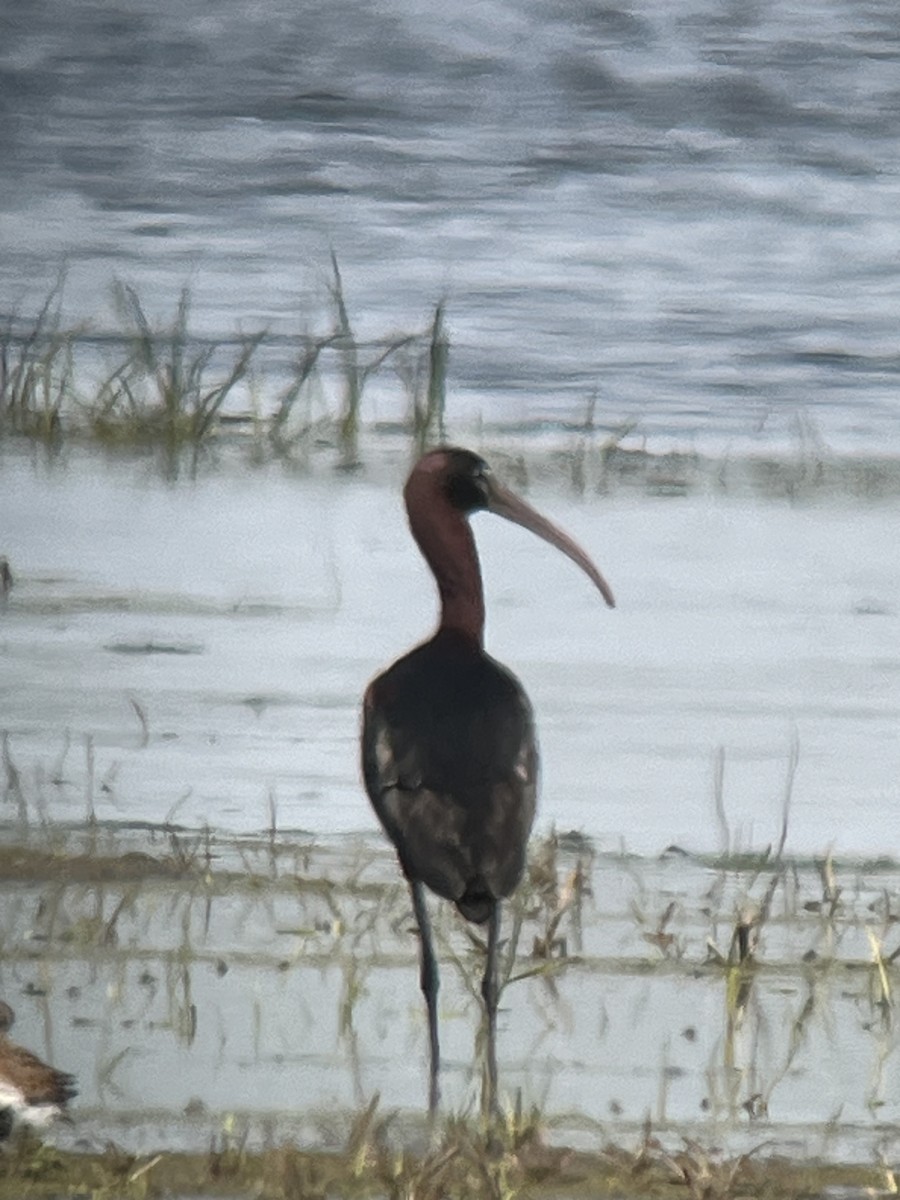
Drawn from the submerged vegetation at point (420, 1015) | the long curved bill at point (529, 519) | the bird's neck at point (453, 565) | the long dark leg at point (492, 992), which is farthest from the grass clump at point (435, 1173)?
the long curved bill at point (529, 519)

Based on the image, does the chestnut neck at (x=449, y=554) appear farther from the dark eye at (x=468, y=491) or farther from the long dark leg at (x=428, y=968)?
the long dark leg at (x=428, y=968)

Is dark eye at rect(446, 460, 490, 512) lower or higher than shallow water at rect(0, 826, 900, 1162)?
higher

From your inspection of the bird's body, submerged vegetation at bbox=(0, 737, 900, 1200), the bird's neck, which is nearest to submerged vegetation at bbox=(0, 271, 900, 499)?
the bird's neck

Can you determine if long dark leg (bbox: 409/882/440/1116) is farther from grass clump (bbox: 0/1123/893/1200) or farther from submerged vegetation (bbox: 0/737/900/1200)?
grass clump (bbox: 0/1123/893/1200)

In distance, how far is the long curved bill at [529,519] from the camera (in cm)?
349

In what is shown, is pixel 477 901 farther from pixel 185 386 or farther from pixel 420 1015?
pixel 185 386

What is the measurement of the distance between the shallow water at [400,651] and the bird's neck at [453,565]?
3cm

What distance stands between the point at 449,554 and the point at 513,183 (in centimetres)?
51

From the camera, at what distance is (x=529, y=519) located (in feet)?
11.5

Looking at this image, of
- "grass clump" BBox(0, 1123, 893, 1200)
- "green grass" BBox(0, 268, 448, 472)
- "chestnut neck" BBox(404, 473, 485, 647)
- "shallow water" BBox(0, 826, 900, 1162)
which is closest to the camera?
"grass clump" BBox(0, 1123, 893, 1200)

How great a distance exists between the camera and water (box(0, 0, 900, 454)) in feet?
11.5

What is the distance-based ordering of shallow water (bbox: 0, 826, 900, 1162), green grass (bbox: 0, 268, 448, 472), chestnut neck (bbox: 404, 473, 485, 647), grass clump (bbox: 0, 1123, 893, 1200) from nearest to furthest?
grass clump (bbox: 0, 1123, 893, 1200), shallow water (bbox: 0, 826, 900, 1162), chestnut neck (bbox: 404, 473, 485, 647), green grass (bbox: 0, 268, 448, 472)

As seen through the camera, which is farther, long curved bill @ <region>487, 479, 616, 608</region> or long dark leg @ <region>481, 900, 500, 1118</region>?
long curved bill @ <region>487, 479, 616, 608</region>

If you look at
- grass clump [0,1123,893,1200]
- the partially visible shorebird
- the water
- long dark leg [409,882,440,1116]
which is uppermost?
the water
